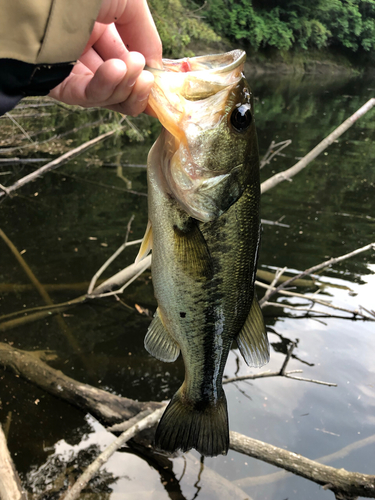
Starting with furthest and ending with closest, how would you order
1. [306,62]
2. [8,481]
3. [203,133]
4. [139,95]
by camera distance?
[306,62] < [8,481] < [203,133] < [139,95]

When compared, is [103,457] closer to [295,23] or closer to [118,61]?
[118,61]

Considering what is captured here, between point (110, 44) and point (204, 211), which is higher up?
point (110, 44)

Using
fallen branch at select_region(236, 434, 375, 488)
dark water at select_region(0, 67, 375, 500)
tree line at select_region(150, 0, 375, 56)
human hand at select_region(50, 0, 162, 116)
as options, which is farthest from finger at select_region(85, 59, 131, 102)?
tree line at select_region(150, 0, 375, 56)

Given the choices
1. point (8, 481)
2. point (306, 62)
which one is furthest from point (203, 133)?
point (306, 62)

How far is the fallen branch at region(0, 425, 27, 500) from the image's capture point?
2.53 metres

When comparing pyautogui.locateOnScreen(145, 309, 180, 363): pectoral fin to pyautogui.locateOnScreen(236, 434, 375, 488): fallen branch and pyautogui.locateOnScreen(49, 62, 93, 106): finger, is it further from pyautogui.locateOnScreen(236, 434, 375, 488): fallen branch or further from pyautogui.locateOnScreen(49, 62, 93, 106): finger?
pyautogui.locateOnScreen(236, 434, 375, 488): fallen branch

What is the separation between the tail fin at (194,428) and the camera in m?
1.68

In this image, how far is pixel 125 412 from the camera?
3.63 metres

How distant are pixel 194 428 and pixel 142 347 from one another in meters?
3.50

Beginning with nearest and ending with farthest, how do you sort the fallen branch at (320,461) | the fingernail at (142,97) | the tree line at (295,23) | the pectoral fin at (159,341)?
the fingernail at (142,97), the pectoral fin at (159,341), the fallen branch at (320,461), the tree line at (295,23)

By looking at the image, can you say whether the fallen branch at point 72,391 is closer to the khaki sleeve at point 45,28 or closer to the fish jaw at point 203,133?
the fish jaw at point 203,133

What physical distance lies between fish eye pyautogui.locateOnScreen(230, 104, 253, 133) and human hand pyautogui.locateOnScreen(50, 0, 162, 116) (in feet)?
0.95

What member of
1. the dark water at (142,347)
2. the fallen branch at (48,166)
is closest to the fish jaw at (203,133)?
the dark water at (142,347)

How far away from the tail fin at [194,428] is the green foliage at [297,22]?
36.2m
